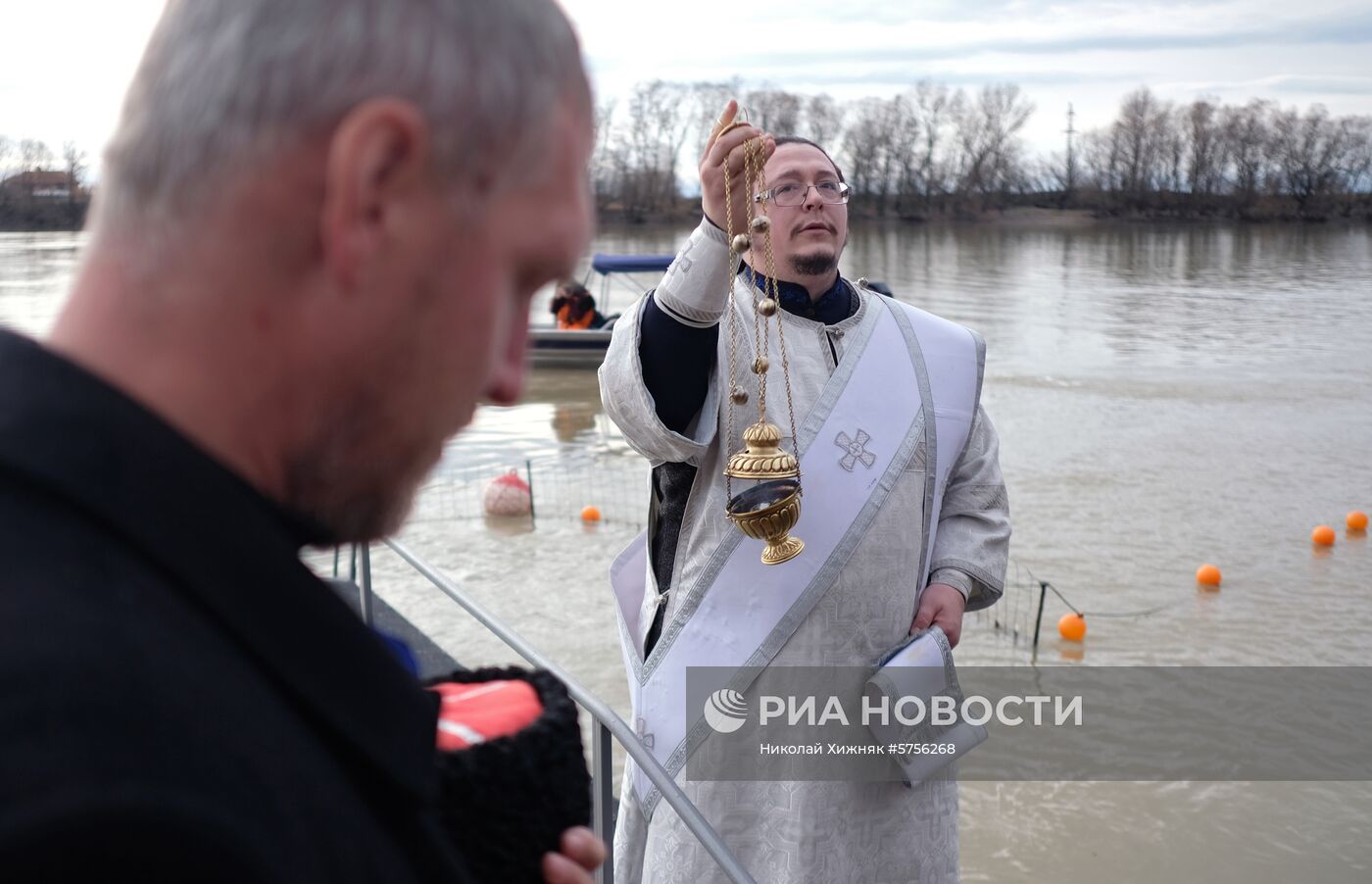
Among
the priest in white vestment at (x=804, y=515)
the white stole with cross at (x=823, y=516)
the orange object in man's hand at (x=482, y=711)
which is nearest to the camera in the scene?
the orange object in man's hand at (x=482, y=711)

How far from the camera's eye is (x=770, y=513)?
287 cm

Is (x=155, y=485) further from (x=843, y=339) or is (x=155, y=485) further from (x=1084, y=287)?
(x=1084, y=287)

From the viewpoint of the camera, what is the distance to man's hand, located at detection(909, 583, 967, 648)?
10.2 ft

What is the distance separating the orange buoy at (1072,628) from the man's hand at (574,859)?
6.75m

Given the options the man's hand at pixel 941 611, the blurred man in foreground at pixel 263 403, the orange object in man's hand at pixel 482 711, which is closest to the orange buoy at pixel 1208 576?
the man's hand at pixel 941 611

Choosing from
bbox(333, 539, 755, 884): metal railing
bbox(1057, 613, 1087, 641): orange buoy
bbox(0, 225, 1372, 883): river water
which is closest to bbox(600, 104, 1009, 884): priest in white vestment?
bbox(333, 539, 755, 884): metal railing

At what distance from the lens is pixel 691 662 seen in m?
3.08

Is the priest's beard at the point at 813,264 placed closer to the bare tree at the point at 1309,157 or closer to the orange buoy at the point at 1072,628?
the orange buoy at the point at 1072,628

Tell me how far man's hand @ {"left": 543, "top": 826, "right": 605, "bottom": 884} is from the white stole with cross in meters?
2.13

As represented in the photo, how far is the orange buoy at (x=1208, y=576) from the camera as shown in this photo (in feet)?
28.0

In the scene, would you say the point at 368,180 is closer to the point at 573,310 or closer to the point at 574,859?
the point at 574,859

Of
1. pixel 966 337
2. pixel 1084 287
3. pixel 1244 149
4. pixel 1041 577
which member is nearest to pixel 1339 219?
pixel 1244 149

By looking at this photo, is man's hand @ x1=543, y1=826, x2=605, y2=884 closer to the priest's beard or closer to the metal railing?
the metal railing

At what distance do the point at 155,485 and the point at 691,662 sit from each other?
8.47 feet
